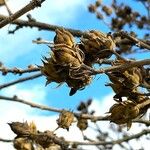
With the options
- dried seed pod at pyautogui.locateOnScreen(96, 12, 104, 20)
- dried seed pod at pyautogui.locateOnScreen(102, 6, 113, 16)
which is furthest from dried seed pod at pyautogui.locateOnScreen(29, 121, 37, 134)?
dried seed pod at pyautogui.locateOnScreen(102, 6, 113, 16)

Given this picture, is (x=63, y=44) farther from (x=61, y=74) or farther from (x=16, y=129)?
(x=16, y=129)

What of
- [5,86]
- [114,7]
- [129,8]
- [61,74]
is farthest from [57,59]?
[114,7]

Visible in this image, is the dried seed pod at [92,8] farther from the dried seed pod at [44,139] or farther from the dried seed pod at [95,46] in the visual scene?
the dried seed pod at [95,46]

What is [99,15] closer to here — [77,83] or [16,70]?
[16,70]

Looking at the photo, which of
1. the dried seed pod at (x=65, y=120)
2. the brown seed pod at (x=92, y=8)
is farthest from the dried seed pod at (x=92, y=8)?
the dried seed pod at (x=65, y=120)

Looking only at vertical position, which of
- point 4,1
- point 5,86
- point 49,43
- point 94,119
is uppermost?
point 4,1

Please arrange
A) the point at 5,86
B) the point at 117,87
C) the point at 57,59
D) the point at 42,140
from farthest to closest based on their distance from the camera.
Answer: the point at 5,86 → the point at 42,140 → the point at 117,87 → the point at 57,59

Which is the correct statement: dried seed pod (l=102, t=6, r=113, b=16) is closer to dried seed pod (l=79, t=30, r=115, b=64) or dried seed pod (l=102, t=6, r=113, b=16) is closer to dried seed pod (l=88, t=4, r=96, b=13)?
dried seed pod (l=88, t=4, r=96, b=13)

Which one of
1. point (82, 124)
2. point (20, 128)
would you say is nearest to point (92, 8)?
point (82, 124)
